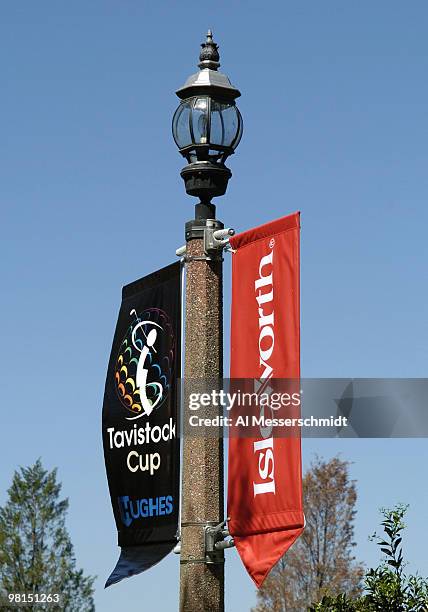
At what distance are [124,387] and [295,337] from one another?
263 centimetres

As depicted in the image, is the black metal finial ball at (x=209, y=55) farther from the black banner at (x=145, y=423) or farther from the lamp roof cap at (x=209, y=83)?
the black banner at (x=145, y=423)

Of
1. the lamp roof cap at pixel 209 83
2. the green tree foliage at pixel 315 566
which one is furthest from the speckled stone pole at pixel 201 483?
the green tree foliage at pixel 315 566

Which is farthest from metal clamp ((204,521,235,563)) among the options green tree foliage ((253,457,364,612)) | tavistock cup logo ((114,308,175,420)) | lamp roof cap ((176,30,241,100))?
green tree foliage ((253,457,364,612))

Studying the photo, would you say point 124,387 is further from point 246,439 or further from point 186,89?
point 186,89

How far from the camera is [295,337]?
10.6 m

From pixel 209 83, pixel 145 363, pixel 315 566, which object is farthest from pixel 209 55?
pixel 315 566

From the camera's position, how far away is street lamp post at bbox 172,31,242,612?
1162 cm

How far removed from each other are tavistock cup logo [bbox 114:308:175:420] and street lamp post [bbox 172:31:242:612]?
0.24m

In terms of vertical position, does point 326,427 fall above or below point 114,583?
above

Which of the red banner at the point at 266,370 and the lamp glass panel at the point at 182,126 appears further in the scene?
the lamp glass panel at the point at 182,126

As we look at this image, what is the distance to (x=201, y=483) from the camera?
11648 millimetres

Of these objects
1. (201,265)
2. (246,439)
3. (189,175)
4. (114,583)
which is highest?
(189,175)

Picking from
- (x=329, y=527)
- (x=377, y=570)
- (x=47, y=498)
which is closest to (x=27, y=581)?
(x=47, y=498)

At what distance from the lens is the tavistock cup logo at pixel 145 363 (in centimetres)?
1216
